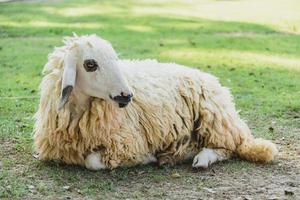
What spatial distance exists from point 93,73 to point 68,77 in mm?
217

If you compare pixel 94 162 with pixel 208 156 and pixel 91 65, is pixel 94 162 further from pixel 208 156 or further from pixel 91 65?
pixel 208 156

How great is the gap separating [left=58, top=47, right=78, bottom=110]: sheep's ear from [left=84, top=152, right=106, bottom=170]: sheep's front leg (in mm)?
539

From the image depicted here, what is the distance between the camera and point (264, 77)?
11.2 meters

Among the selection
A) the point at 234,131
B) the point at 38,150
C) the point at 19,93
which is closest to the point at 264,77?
the point at 19,93

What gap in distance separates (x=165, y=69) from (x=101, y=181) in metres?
1.41

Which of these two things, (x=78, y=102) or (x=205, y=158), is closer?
(x=78, y=102)

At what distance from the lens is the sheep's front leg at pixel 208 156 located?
6.02 m

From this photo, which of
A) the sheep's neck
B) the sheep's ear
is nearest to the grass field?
the sheep's neck

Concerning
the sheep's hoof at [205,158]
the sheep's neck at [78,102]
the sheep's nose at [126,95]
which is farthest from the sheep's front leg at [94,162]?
the sheep's hoof at [205,158]

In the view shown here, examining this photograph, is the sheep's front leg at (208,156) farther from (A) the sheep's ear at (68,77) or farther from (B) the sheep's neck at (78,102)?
(A) the sheep's ear at (68,77)

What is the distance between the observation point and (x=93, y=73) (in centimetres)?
561

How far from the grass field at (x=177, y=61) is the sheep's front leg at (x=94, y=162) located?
0.07 meters

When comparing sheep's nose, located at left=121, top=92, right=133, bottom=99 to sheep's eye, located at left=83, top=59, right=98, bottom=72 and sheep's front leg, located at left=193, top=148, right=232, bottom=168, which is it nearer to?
sheep's eye, located at left=83, top=59, right=98, bottom=72

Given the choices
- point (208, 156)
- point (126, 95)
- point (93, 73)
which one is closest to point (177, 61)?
point (208, 156)
